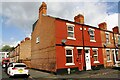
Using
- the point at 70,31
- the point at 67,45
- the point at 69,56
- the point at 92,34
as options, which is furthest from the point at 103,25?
the point at 69,56

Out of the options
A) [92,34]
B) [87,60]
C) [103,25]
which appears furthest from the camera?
[103,25]

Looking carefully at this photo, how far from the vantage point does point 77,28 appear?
19859mm

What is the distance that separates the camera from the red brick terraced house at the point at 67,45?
56.9 feet

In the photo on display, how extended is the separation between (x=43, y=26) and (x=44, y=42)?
7.85ft

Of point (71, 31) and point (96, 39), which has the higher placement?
point (71, 31)

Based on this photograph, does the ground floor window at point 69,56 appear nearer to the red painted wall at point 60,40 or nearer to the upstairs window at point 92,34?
the red painted wall at point 60,40

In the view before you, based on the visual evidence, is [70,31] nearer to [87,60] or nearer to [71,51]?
[71,51]

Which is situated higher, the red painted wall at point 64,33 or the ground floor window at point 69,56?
the red painted wall at point 64,33

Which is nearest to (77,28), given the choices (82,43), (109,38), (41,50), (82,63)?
(82,43)

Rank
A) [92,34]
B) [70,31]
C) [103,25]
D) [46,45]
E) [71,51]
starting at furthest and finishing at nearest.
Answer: [103,25], [92,34], [46,45], [70,31], [71,51]

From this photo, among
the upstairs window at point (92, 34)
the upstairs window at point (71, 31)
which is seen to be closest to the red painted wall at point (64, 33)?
the upstairs window at point (71, 31)

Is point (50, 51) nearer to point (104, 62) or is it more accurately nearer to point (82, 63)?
point (82, 63)

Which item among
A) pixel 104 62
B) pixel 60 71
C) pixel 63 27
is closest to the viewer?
pixel 60 71

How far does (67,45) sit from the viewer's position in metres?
18.1
